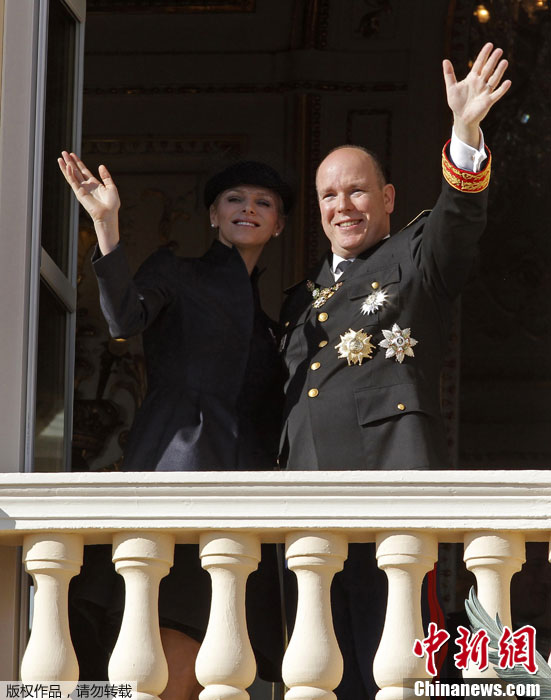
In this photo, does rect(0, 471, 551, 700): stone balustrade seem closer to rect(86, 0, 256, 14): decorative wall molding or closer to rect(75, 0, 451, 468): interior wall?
rect(75, 0, 451, 468): interior wall

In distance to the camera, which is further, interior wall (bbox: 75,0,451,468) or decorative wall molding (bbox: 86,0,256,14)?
decorative wall molding (bbox: 86,0,256,14)

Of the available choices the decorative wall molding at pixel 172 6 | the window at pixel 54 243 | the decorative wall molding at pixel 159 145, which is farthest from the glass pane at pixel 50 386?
the decorative wall molding at pixel 172 6

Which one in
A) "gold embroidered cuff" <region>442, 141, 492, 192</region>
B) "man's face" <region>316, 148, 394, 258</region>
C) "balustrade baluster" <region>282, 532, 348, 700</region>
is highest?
"man's face" <region>316, 148, 394, 258</region>

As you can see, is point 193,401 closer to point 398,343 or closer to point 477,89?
point 398,343

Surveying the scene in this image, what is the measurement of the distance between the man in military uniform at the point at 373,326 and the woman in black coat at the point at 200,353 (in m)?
0.11

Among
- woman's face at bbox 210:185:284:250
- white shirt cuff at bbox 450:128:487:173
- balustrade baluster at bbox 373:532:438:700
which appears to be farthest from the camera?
woman's face at bbox 210:185:284:250

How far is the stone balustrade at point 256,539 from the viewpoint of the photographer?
3.72 metres

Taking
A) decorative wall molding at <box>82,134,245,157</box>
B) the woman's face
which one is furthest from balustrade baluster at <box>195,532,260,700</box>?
decorative wall molding at <box>82,134,245,157</box>

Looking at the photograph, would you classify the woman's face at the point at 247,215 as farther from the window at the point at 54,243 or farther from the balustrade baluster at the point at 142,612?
the balustrade baluster at the point at 142,612

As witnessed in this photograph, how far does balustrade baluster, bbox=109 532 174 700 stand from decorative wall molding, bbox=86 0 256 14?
13.0 ft

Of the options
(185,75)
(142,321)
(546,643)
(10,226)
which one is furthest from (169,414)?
(185,75)

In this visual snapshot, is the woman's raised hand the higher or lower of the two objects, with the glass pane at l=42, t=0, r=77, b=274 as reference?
lower

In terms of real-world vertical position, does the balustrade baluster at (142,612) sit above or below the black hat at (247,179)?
below

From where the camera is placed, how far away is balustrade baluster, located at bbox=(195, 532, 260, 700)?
3.71 meters
